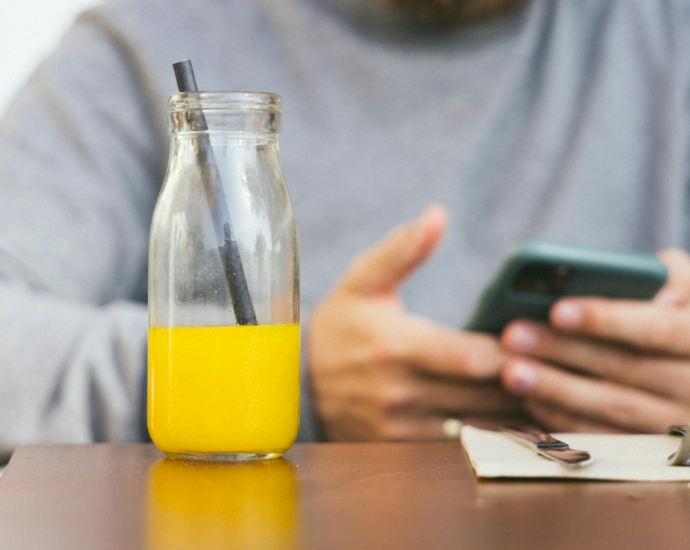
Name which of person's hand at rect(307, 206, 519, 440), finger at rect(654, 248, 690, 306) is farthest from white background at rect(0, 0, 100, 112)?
finger at rect(654, 248, 690, 306)

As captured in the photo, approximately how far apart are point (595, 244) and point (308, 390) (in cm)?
50

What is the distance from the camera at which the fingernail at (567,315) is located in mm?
789

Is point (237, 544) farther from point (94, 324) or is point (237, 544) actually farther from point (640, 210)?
point (640, 210)

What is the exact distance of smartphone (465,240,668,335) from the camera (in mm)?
696

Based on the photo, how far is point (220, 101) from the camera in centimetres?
49

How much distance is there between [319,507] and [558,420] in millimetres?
568

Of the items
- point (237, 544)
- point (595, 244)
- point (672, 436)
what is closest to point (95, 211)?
point (595, 244)

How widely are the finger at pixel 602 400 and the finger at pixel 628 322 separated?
0.16 ft

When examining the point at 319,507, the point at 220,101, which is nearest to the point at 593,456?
the point at 319,507

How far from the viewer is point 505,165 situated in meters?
1.25

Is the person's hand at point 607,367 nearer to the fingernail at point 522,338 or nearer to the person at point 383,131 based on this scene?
the fingernail at point 522,338

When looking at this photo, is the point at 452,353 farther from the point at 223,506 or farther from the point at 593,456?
the point at 223,506

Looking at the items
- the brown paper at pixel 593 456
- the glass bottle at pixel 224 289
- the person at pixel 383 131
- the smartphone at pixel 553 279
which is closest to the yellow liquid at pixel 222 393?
the glass bottle at pixel 224 289

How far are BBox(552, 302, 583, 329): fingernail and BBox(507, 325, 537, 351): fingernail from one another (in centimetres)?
3
